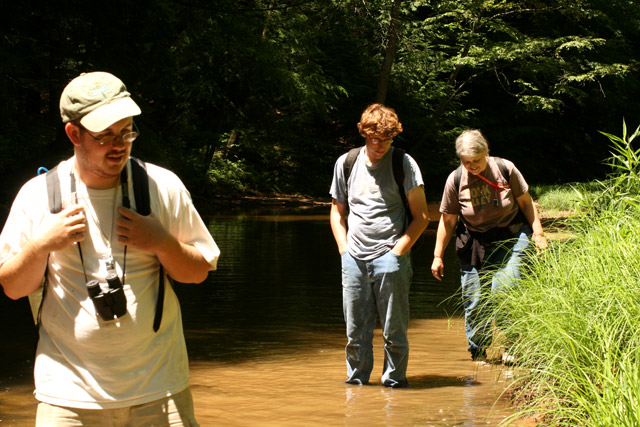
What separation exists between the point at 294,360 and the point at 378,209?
1.96 meters

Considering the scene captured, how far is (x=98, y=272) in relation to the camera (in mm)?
2748

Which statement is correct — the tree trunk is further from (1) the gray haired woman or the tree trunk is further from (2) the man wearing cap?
(2) the man wearing cap

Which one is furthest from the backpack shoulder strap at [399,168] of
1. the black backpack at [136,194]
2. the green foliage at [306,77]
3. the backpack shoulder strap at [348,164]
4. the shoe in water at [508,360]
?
the green foliage at [306,77]

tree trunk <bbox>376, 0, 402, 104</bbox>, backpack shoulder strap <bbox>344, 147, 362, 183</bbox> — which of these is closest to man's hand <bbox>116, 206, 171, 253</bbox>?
backpack shoulder strap <bbox>344, 147, 362, 183</bbox>

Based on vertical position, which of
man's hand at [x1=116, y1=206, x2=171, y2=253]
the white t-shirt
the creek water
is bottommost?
the creek water

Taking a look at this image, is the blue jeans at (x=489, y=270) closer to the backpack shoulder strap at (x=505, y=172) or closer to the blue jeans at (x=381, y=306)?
the backpack shoulder strap at (x=505, y=172)

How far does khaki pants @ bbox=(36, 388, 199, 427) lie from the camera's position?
8.92 feet

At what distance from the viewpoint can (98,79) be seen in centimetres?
277

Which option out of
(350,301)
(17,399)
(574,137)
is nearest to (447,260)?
(350,301)

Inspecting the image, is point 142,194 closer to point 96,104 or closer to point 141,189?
point 141,189

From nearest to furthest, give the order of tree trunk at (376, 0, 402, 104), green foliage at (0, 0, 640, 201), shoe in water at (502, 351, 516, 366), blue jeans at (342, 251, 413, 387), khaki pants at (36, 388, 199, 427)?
khaki pants at (36, 388, 199, 427) → shoe in water at (502, 351, 516, 366) → blue jeans at (342, 251, 413, 387) → green foliage at (0, 0, 640, 201) → tree trunk at (376, 0, 402, 104)

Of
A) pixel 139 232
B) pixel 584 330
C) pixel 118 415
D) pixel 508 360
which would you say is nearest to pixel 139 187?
pixel 139 232

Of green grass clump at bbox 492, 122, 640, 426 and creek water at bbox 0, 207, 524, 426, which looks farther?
creek water at bbox 0, 207, 524, 426

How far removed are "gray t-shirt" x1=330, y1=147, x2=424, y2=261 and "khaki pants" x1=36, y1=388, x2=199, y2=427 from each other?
3273 millimetres
